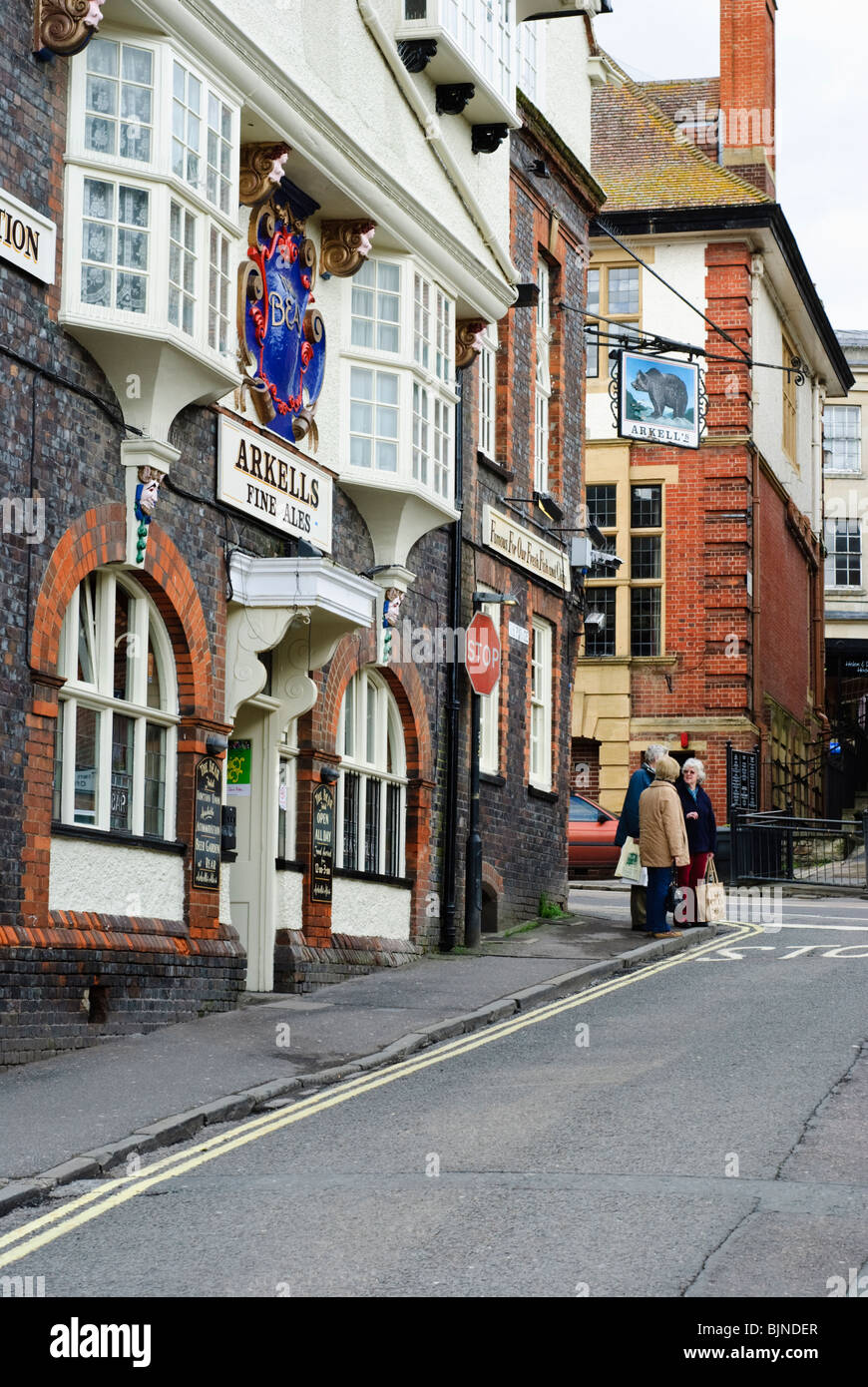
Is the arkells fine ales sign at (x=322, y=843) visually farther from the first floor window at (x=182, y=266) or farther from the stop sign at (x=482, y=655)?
the first floor window at (x=182, y=266)

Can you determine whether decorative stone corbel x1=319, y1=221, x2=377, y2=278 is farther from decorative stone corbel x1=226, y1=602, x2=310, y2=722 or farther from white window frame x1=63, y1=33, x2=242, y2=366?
decorative stone corbel x1=226, y1=602, x2=310, y2=722

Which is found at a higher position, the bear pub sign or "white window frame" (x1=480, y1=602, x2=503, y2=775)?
the bear pub sign

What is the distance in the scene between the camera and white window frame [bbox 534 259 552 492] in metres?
24.2

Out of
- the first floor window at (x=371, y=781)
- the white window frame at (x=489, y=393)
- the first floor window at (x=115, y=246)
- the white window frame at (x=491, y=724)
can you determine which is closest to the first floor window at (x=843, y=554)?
the white window frame at (x=489, y=393)

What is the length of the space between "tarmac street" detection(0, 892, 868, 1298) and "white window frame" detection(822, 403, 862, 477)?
45413 millimetres

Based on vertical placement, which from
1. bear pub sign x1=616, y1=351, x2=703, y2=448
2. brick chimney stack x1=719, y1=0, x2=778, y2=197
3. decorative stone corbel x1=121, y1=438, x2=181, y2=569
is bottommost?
decorative stone corbel x1=121, y1=438, x2=181, y2=569

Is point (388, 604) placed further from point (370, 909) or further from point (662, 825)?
point (662, 825)

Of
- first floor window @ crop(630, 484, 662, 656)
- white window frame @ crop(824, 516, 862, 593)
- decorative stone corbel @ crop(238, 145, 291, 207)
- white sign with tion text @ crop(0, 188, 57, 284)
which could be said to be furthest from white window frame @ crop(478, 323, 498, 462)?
white window frame @ crop(824, 516, 862, 593)

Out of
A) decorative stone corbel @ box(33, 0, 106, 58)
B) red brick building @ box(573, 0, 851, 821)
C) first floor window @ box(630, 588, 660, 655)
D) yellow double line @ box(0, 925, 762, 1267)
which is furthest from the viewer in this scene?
first floor window @ box(630, 588, 660, 655)

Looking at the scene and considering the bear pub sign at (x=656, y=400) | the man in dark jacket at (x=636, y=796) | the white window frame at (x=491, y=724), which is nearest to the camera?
the man in dark jacket at (x=636, y=796)

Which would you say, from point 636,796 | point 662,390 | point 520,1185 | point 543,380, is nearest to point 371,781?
point 636,796

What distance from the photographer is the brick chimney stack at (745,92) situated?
4000 cm

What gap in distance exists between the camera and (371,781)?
62.3 ft

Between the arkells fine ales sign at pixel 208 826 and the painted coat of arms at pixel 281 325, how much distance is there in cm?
304
